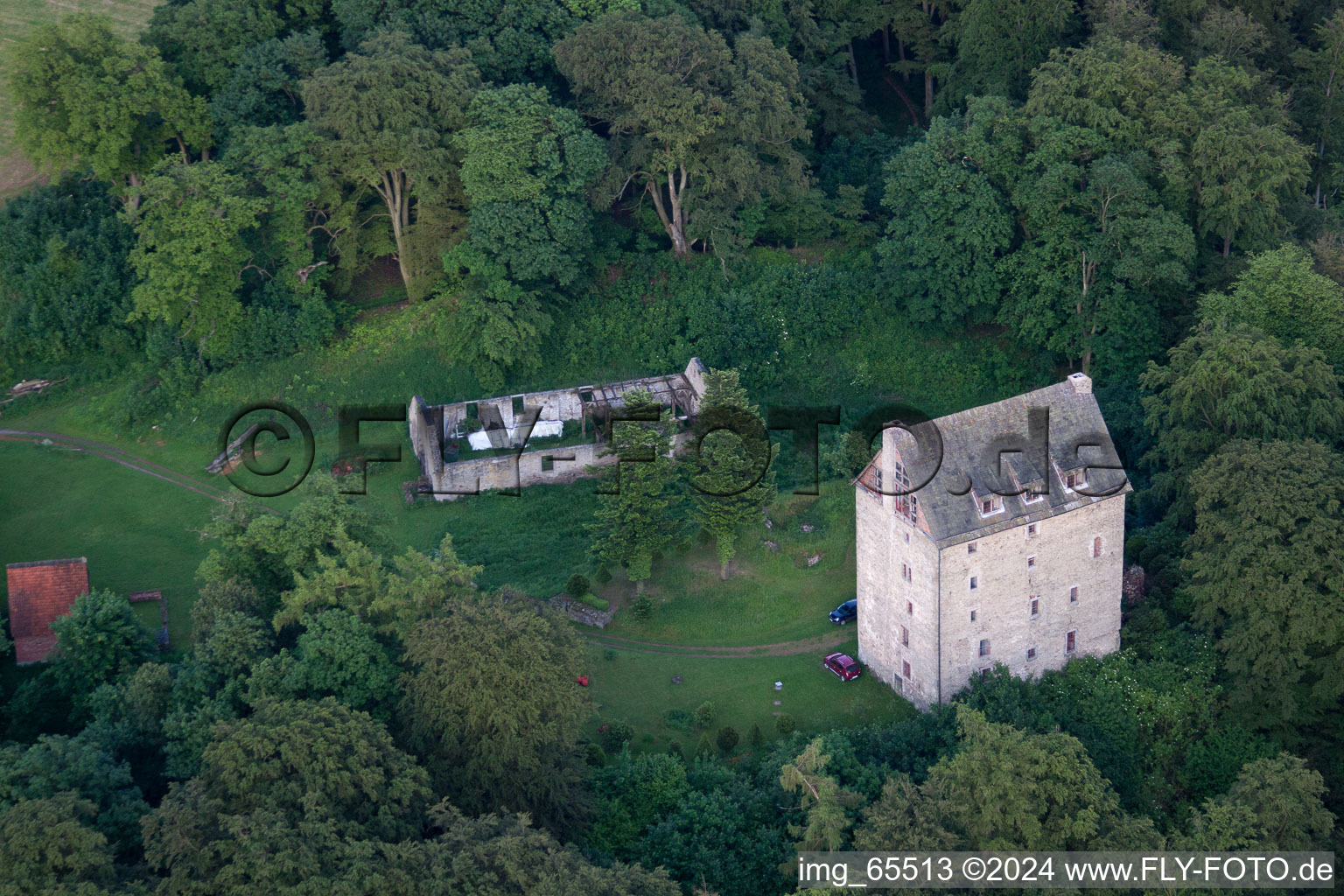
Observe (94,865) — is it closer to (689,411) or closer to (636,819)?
(636,819)

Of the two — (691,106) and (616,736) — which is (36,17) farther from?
(616,736)

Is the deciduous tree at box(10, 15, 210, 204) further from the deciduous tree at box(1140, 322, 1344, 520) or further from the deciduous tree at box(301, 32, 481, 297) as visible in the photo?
the deciduous tree at box(1140, 322, 1344, 520)

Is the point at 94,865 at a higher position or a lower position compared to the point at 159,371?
lower

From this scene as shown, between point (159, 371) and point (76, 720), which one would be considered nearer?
point (76, 720)

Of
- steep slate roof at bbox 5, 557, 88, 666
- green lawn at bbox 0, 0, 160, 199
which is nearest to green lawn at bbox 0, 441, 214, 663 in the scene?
steep slate roof at bbox 5, 557, 88, 666

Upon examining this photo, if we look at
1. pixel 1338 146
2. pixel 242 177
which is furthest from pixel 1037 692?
pixel 242 177
